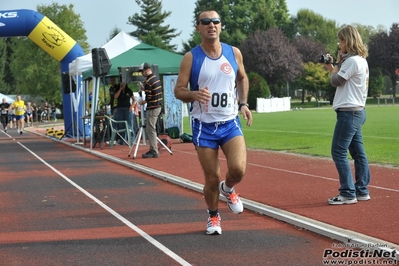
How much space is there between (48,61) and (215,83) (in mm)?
76534

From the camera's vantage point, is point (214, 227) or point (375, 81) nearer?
point (214, 227)

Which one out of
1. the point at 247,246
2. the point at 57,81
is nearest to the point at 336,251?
the point at 247,246

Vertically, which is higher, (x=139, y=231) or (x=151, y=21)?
(x=151, y=21)

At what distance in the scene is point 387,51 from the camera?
282 feet

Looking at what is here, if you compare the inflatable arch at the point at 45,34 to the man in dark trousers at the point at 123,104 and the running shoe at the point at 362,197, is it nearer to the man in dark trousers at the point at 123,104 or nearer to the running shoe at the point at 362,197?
the man in dark trousers at the point at 123,104

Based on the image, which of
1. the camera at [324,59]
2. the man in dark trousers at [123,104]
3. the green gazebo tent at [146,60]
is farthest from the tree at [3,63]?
the camera at [324,59]

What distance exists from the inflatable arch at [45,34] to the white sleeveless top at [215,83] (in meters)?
21.8

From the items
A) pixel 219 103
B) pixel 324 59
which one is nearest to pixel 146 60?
pixel 324 59

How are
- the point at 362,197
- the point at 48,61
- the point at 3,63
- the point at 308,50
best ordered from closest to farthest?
the point at 362,197 < the point at 48,61 < the point at 308,50 < the point at 3,63

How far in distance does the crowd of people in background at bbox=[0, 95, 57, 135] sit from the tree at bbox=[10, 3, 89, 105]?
14.5 feet

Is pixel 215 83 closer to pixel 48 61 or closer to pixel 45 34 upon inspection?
pixel 45 34

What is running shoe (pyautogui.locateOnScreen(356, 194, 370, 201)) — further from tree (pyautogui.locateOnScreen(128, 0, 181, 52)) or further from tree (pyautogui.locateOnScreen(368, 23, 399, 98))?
tree (pyautogui.locateOnScreen(128, 0, 181, 52))

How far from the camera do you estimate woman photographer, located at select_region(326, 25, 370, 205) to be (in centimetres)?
915

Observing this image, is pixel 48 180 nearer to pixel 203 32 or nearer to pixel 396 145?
pixel 203 32
